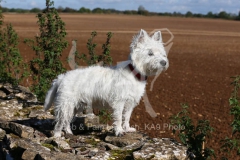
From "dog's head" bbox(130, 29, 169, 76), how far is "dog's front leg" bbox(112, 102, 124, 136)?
2.13 feet

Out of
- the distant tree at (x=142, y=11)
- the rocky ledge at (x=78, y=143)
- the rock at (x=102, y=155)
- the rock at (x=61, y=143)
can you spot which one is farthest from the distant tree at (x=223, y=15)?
the rock at (x=102, y=155)

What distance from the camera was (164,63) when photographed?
16.3 ft

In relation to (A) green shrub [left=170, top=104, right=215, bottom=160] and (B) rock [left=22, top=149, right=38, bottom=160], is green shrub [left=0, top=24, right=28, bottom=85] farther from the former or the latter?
(A) green shrub [left=170, top=104, right=215, bottom=160]

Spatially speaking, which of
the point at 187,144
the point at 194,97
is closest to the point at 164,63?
the point at 187,144

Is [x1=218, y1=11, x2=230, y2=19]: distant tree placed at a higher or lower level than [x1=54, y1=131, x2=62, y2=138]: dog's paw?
higher

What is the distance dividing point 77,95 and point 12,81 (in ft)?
17.2

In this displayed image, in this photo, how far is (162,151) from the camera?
4.84m

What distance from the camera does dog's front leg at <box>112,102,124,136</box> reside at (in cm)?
535

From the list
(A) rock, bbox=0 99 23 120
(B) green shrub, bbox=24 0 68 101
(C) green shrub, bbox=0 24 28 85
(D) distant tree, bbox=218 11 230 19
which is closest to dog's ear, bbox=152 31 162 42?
(A) rock, bbox=0 99 23 120

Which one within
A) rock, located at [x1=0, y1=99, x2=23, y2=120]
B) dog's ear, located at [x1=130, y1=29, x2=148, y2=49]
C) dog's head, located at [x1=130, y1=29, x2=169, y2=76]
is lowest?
rock, located at [x1=0, y1=99, x2=23, y2=120]

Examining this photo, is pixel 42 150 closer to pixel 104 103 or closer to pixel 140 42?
pixel 104 103

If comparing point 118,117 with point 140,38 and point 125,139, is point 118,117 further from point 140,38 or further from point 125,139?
point 140,38

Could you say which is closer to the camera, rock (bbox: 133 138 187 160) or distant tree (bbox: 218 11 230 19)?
rock (bbox: 133 138 187 160)

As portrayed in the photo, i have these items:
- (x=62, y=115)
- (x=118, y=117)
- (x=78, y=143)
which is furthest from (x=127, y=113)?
(x=62, y=115)
